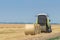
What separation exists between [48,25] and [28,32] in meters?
7.45

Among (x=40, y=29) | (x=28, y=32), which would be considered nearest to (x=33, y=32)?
(x=28, y=32)

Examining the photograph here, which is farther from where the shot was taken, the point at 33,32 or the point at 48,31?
the point at 48,31

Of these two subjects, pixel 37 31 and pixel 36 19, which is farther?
pixel 36 19

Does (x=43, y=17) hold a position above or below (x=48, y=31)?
above

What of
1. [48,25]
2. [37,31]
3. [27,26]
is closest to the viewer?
[27,26]

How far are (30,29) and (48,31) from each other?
7.76m

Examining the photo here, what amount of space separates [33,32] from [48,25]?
6914 mm

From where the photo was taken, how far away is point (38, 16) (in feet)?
112

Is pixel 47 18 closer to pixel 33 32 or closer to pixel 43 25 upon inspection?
pixel 43 25

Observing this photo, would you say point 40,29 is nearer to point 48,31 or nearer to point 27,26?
point 48,31

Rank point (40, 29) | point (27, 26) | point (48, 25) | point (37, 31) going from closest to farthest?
→ point (27, 26)
point (37, 31)
point (40, 29)
point (48, 25)

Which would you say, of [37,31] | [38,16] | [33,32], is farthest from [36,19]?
[33,32]

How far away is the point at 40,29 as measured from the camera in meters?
32.2

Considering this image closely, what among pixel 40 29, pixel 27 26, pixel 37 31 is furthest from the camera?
pixel 40 29
